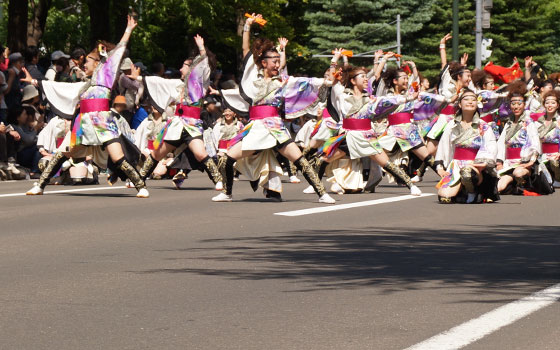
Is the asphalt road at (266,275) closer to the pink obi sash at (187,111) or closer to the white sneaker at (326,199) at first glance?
the white sneaker at (326,199)

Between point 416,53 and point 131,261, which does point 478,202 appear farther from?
point 416,53

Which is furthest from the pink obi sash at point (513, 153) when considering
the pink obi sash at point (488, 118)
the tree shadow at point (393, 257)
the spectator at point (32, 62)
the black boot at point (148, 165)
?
the spectator at point (32, 62)

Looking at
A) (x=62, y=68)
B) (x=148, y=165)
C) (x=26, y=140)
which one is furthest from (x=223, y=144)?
(x=148, y=165)

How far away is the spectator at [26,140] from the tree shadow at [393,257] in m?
11.1

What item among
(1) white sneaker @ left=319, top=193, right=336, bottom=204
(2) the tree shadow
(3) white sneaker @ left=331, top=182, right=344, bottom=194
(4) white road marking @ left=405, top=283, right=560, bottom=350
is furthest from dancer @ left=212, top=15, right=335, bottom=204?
(4) white road marking @ left=405, top=283, right=560, bottom=350

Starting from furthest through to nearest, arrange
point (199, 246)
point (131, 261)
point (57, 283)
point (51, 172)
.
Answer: point (51, 172) < point (199, 246) < point (131, 261) < point (57, 283)

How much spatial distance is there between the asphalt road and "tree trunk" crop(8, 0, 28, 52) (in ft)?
51.9

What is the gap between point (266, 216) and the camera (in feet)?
45.3

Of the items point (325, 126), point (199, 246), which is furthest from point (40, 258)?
point (325, 126)

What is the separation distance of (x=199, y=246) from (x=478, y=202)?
623 centimetres

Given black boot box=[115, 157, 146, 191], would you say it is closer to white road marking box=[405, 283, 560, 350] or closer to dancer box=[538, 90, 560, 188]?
dancer box=[538, 90, 560, 188]

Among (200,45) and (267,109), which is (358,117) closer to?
(200,45)

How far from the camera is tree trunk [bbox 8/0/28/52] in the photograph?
3041cm

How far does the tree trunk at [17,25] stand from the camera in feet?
→ 99.8
